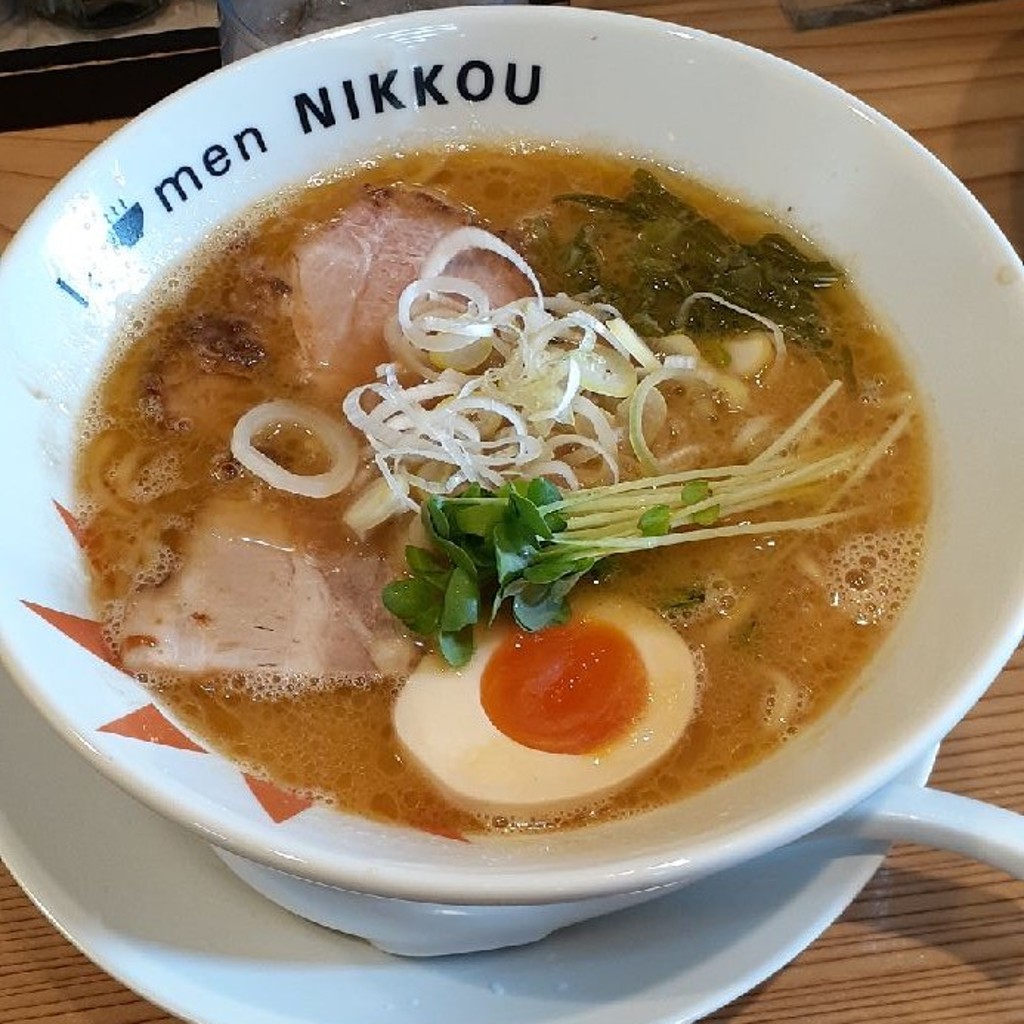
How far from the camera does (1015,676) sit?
1.35 meters

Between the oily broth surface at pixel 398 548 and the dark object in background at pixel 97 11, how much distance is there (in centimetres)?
79

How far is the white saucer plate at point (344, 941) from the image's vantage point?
1007 millimetres

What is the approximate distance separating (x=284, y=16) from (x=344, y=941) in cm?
141

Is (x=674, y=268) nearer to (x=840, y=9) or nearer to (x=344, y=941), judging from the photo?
(x=344, y=941)

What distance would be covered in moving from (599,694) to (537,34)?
0.78 meters

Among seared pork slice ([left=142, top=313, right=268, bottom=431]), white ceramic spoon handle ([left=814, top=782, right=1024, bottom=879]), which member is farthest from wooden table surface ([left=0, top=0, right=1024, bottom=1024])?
seared pork slice ([left=142, top=313, right=268, bottom=431])

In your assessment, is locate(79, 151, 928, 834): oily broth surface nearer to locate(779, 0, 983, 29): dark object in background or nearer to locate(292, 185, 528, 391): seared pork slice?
locate(292, 185, 528, 391): seared pork slice

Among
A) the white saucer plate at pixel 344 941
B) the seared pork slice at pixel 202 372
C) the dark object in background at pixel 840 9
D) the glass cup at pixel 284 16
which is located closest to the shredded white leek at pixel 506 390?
the seared pork slice at pixel 202 372

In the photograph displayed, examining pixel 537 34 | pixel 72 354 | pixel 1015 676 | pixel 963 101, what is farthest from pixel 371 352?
pixel 963 101

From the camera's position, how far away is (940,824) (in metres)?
0.89

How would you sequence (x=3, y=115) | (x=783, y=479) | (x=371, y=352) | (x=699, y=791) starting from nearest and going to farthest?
(x=699, y=791)
(x=783, y=479)
(x=371, y=352)
(x=3, y=115)

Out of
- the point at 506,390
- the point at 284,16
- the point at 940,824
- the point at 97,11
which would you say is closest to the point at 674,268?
the point at 506,390

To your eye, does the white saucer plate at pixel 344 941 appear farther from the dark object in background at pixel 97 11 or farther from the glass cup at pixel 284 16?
the dark object in background at pixel 97 11

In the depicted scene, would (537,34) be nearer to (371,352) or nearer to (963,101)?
(371,352)
